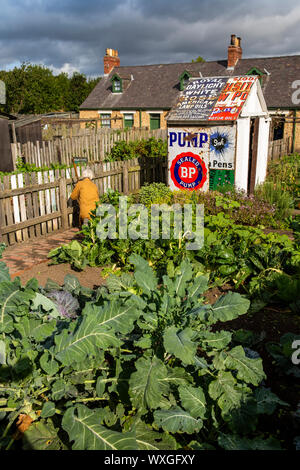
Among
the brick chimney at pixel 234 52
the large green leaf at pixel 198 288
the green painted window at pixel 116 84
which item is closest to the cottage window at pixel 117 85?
the green painted window at pixel 116 84

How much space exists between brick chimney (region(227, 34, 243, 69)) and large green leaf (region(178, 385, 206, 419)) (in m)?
28.8

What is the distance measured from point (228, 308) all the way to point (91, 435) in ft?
4.21

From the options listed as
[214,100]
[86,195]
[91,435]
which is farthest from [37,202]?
[91,435]

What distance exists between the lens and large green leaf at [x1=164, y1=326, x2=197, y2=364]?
2314 mm

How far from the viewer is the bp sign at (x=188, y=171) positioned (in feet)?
29.1

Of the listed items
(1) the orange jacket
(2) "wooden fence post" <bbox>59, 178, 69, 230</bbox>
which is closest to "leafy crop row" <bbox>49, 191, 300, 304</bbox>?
(1) the orange jacket

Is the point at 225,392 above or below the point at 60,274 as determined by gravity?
above

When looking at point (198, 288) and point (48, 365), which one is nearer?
point (48, 365)

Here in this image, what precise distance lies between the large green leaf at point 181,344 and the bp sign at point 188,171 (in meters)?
6.67

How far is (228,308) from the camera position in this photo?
287 cm

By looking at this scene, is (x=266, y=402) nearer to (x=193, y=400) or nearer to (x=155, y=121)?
(x=193, y=400)

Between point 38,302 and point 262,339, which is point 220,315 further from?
point 38,302

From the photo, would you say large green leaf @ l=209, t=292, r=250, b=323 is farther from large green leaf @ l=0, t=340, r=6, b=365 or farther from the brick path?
the brick path

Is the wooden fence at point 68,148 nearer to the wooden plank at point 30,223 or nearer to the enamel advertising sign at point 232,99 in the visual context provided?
the wooden plank at point 30,223
